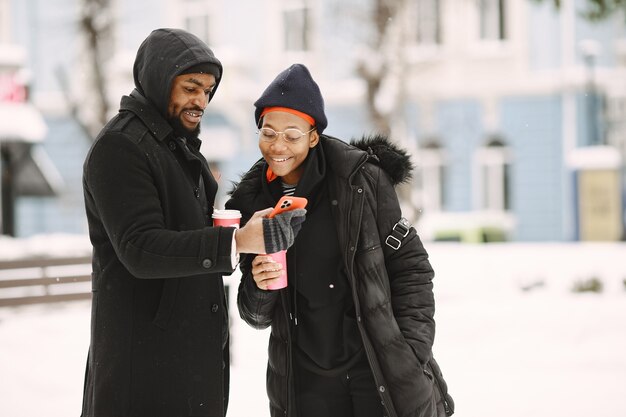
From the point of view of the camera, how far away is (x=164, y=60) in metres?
2.41

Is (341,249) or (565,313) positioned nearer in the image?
(341,249)

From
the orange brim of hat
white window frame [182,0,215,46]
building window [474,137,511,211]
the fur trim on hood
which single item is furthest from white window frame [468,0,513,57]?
the orange brim of hat

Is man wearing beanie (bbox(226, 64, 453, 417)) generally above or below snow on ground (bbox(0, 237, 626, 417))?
above

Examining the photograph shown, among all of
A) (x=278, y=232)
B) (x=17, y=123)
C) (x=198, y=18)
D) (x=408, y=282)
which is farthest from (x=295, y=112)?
(x=198, y=18)

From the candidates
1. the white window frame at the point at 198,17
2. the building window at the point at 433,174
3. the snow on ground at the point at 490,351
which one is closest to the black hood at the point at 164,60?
the snow on ground at the point at 490,351

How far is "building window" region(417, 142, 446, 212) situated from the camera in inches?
707

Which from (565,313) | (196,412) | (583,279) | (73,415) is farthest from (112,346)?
Result: (583,279)

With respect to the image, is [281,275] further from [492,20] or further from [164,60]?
[492,20]

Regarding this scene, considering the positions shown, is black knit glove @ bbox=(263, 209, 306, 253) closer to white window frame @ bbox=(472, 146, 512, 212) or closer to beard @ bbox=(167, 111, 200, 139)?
beard @ bbox=(167, 111, 200, 139)

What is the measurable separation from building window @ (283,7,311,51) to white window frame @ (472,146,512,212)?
17.9 ft

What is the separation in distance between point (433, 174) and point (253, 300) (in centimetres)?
1578

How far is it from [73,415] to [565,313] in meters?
5.69

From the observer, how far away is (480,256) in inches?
549

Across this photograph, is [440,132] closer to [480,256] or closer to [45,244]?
[480,256]
